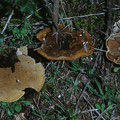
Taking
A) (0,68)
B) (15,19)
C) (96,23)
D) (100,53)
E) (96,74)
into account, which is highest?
(15,19)

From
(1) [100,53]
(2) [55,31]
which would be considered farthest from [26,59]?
(1) [100,53]

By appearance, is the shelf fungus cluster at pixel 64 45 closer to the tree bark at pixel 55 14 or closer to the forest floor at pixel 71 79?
the tree bark at pixel 55 14

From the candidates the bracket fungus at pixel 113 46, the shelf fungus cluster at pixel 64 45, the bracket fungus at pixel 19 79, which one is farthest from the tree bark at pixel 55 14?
the bracket fungus at pixel 113 46

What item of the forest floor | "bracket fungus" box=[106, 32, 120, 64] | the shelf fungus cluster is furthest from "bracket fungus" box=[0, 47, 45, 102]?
"bracket fungus" box=[106, 32, 120, 64]

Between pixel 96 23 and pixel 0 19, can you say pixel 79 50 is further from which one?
pixel 0 19

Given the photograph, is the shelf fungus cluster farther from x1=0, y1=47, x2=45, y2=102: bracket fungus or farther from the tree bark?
x1=0, y1=47, x2=45, y2=102: bracket fungus

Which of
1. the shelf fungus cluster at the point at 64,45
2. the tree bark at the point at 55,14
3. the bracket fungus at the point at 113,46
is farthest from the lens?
the bracket fungus at the point at 113,46

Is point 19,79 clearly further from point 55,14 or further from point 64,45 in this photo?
point 55,14
